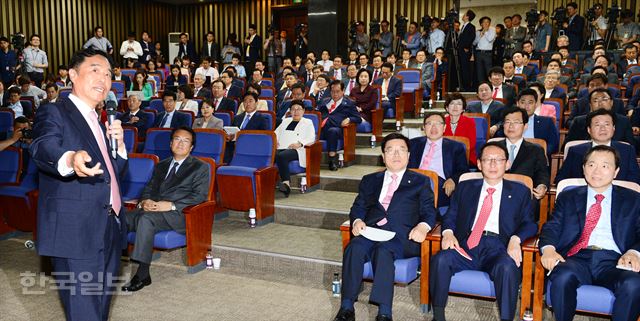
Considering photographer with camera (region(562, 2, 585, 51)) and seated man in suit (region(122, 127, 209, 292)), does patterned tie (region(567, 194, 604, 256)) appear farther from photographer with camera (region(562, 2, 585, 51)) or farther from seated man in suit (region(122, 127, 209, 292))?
photographer with camera (region(562, 2, 585, 51))

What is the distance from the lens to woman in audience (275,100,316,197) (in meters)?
4.73

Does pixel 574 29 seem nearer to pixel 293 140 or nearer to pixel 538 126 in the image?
pixel 538 126

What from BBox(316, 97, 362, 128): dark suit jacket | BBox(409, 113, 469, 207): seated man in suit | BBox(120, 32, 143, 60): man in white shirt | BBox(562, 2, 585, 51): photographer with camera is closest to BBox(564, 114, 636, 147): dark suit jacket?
BBox(409, 113, 469, 207): seated man in suit

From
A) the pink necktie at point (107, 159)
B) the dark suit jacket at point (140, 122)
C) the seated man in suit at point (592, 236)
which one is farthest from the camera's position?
the dark suit jacket at point (140, 122)

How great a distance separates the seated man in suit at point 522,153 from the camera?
3430 mm

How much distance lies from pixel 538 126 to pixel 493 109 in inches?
29.6

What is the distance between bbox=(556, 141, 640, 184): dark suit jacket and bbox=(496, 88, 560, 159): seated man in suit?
70 centimetres

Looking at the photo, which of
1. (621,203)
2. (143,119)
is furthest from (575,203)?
(143,119)

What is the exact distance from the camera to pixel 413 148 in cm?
383

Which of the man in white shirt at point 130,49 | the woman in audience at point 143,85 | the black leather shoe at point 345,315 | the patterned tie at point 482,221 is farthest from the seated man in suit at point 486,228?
the man in white shirt at point 130,49

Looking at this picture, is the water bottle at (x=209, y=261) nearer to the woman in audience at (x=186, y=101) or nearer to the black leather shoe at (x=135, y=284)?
the black leather shoe at (x=135, y=284)

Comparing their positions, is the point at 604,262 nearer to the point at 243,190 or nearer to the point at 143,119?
the point at 243,190

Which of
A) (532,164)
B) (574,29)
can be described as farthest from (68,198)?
(574,29)

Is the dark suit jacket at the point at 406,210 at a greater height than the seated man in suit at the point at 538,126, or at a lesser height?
lesser
